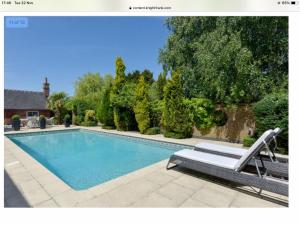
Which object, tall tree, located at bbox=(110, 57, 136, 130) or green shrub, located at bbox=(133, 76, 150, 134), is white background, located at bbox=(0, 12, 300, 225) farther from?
tall tree, located at bbox=(110, 57, 136, 130)

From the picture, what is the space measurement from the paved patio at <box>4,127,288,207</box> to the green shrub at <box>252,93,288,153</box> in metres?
4.96

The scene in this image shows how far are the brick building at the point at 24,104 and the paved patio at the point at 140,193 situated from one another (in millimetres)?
23670

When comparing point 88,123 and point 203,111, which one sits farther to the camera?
point 88,123

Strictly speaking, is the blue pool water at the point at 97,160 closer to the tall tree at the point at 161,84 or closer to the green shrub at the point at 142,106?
the green shrub at the point at 142,106

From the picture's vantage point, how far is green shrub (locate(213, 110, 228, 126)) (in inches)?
452

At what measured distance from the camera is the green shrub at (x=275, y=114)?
24.9 ft

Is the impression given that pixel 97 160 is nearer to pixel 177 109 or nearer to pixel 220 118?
pixel 177 109

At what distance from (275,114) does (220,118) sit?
3846mm

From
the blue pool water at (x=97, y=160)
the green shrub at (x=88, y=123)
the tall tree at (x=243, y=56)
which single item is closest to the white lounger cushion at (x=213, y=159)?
the blue pool water at (x=97, y=160)

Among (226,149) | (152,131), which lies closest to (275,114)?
(226,149)

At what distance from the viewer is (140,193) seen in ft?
12.7

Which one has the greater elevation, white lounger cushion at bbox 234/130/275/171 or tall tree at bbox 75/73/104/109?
tall tree at bbox 75/73/104/109

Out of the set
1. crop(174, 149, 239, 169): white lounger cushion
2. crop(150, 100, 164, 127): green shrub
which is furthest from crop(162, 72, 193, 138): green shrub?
crop(174, 149, 239, 169): white lounger cushion
